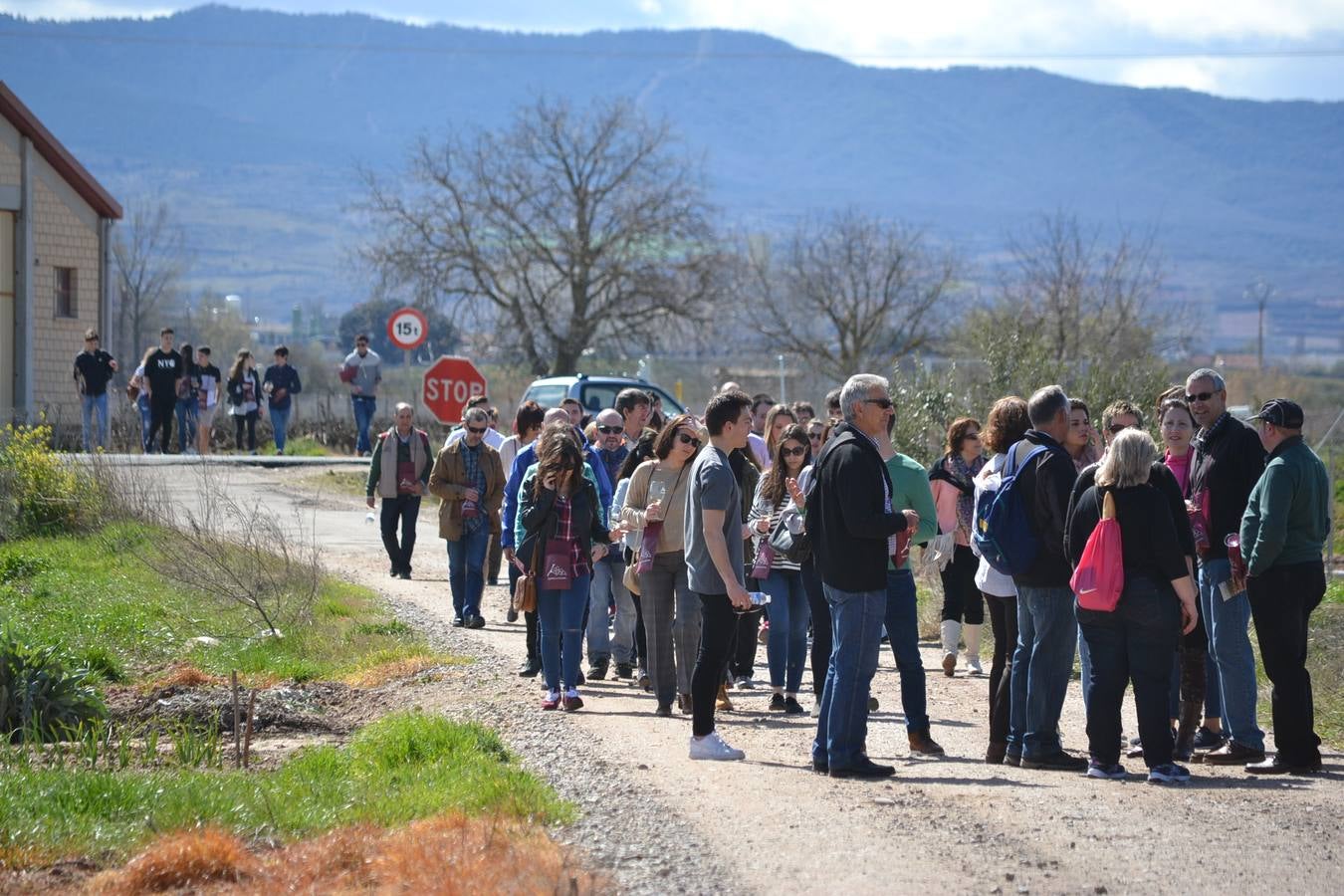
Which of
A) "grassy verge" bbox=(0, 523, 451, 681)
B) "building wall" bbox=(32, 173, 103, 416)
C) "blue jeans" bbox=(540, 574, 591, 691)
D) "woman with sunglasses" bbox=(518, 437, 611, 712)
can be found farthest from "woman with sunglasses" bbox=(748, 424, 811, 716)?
"building wall" bbox=(32, 173, 103, 416)

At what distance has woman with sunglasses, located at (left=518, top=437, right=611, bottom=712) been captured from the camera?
1065cm

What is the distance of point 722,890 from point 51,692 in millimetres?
6368

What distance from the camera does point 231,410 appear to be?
2980 centimetres

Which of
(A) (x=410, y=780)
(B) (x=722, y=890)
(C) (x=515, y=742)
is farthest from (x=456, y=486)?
(B) (x=722, y=890)

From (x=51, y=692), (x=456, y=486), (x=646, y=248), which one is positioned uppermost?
(x=646, y=248)

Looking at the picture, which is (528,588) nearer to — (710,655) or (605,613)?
(605,613)

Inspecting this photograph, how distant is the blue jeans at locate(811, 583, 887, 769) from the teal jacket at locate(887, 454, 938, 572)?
1.95ft

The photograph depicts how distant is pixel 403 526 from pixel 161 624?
3.20 meters

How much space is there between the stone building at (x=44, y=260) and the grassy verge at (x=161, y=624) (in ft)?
60.5

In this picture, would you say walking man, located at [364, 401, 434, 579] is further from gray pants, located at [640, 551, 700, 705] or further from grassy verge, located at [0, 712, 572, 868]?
grassy verge, located at [0, 712, 572, 868]

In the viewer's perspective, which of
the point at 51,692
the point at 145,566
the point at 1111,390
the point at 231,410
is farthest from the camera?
the point at 231,410

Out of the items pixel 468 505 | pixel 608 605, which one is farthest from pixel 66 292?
pixel 608 605

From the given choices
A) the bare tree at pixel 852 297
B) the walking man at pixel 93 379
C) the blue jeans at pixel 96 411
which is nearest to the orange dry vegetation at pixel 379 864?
the walking man at pixel 93 379

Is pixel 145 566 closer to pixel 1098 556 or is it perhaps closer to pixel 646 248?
pixel 1098 556
